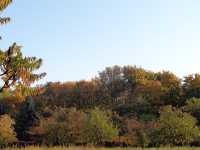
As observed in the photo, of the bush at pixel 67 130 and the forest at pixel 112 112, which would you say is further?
the bush at pixel 67 130

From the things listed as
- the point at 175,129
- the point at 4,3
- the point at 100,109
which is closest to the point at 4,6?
the point at 4,3

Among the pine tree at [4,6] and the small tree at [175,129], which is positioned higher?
the pine tree at [4,6]

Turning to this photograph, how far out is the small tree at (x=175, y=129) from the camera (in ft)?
137

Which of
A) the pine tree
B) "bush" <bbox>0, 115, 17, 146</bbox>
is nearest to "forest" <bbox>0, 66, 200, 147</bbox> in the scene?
"bush" <bbox>0, 115, 17, 146</bbox>

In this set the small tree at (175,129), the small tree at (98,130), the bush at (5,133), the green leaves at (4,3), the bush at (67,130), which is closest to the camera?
the green leaves at (4,3)

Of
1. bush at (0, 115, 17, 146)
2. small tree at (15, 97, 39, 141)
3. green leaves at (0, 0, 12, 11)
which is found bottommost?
bush at (0, 115, 17, 146)

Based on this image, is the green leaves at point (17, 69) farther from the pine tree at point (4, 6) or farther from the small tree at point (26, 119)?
the small tree at point (26, 119)

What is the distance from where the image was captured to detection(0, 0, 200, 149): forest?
66.1 ft

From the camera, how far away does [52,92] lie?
9194 centimetres

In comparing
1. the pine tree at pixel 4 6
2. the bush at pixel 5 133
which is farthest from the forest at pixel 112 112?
the pine tree at pixel 4 6

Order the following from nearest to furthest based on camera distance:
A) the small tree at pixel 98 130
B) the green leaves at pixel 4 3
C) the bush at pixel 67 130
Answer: the green leaves at pixel 4 3 < the small tree at pixel 98 130 < the bush at pixel 67 130

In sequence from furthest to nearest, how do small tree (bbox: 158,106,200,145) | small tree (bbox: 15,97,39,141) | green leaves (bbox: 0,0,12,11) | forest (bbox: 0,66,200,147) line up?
small tree (bbox: 15,97,39,141) < forest (bbox: 0,66,200,147) < small tree (bbox: 158,106,200,145) < green leaves (bbox: 0,0,12,11)

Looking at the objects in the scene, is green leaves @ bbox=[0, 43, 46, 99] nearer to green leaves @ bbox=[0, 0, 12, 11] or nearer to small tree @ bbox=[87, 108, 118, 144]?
green leaves @ bbox=[0, 0, 12, 11]

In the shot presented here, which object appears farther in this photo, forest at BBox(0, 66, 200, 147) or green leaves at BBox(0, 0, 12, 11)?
forest at BBox(0, 66, 200, 147)
